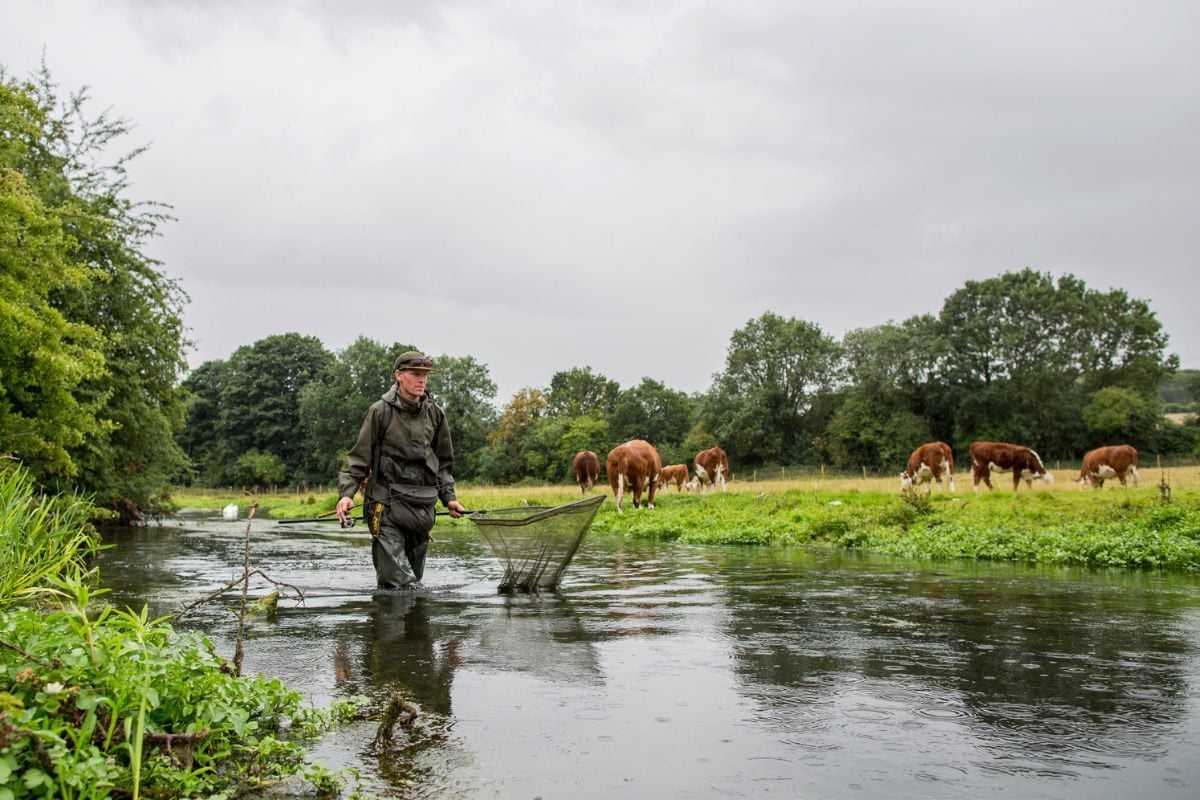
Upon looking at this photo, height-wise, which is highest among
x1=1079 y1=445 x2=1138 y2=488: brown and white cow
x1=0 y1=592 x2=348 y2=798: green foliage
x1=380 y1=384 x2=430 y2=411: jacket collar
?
x1=380 y1=384 x2=430 y2=411: jacket collar

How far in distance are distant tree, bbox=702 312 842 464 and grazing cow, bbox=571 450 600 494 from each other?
46.1 meters

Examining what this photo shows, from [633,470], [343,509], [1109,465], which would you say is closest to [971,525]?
[343,509]

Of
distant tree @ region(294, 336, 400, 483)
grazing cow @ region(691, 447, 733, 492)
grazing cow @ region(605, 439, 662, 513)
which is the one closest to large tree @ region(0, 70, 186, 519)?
grazing cow @ region(605, 439, 662, 513)

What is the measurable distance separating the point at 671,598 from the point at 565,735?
15.3 ft

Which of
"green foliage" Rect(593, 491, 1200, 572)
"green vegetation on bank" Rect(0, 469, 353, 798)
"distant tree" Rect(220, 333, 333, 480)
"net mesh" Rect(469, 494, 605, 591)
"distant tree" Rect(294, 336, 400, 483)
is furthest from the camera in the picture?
"distant tree" Rect(220, 333, 333, 480)

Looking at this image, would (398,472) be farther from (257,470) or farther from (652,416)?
(257,470)

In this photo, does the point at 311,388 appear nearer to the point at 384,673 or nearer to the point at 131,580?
the point at 131,580

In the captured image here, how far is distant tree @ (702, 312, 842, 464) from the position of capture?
76438 mm

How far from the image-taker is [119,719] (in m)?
3.02

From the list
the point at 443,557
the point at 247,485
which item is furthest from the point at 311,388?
the point at 443,557

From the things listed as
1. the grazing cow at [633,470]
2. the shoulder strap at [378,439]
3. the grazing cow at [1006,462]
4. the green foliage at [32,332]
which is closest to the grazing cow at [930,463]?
the grazing cow at [1006,462]

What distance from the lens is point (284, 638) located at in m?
6.24

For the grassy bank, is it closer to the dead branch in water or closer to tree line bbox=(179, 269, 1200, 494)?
the dead branch in water

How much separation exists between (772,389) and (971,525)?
216ft
